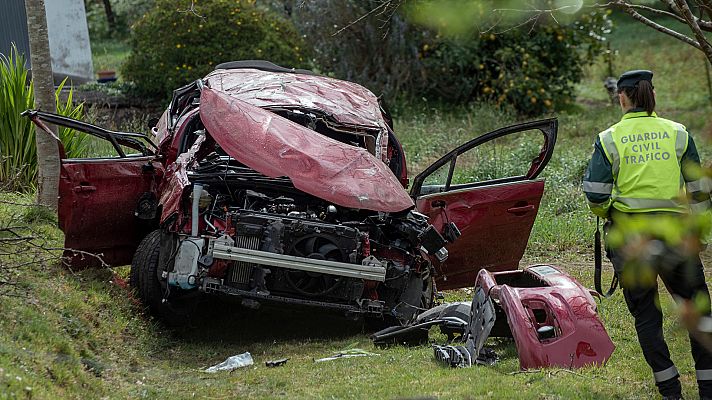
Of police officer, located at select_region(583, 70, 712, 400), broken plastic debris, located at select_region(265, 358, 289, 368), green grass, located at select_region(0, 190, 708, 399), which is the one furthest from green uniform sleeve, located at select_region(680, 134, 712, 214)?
broken plastic debris, located at select_region(265, 358, 289, 368)

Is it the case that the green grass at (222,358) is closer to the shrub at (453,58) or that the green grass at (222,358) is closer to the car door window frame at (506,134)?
the car door window frame at (506,134)

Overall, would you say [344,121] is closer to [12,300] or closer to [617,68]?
[12,300]

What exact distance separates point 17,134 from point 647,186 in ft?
24.7

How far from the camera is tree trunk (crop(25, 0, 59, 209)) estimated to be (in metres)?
9.60

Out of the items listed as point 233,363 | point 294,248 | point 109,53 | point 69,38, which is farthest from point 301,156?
point 109,53

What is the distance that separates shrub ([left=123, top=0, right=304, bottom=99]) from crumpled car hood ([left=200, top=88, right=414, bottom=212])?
1000cm

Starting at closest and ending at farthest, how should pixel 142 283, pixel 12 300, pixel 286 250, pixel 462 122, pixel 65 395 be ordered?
pixel 65 395, pixel 12 300, pixel 286 250, pixel 142 283, pixel 462 122

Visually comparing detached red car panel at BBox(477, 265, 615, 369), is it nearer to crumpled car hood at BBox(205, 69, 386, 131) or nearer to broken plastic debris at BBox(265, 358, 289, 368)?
broken plastic debris at BBox(265, 358, 289, 368)

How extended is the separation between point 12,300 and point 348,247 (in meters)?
2.39

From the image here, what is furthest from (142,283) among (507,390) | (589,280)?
(589,280)

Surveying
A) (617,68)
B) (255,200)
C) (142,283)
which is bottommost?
(617,68)

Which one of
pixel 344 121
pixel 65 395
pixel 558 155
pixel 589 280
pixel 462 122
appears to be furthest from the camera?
pixel 462 122

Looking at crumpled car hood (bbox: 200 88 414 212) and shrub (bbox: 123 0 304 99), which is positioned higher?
crumpled car hood (bbox: 200 88 414 212)

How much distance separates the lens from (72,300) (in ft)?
24.8
